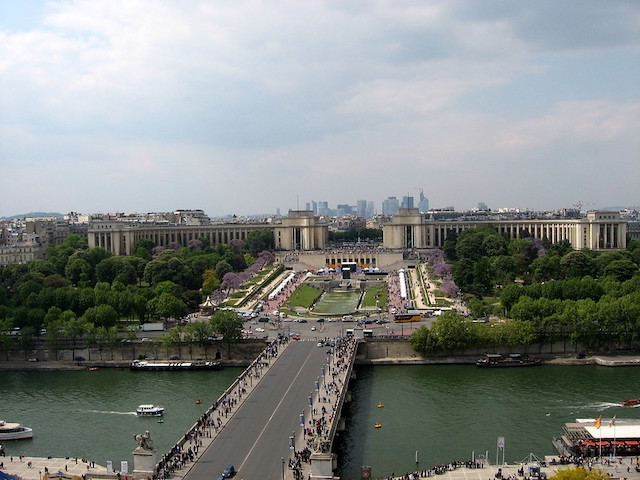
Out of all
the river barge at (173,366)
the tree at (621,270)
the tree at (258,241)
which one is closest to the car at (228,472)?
the river barge at (173,366)

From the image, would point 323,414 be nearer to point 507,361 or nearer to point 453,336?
point 453,336

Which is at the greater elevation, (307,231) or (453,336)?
(307,231)

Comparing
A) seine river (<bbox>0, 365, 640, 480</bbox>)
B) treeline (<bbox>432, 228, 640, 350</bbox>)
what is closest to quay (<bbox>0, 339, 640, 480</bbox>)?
seine river (<bbox>0, 365, 640, 480</bbox>)

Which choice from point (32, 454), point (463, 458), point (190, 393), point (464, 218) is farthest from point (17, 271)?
point (464, 218)

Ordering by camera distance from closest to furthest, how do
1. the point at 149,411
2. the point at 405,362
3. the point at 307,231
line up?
1. the point at 149,411
2. the point at 405,362
3. the point at 307,231

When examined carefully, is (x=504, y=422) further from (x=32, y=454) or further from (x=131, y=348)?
(x=131, y=348)

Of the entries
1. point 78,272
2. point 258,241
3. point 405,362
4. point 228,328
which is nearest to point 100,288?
point 78,272

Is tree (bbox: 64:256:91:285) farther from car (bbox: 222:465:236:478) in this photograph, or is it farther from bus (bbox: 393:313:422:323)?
car (bbox: 222:465:236:478)

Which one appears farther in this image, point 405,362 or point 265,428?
point 405,362

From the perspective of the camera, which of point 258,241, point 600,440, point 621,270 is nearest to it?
point 600,440
